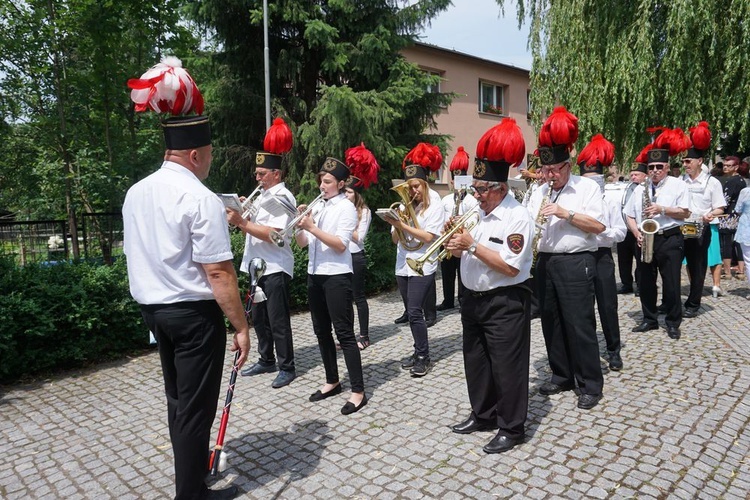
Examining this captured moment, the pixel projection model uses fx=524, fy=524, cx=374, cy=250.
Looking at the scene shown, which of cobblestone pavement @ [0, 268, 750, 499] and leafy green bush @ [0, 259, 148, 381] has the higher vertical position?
leafy green bush @ [0, 259, 148, 381]

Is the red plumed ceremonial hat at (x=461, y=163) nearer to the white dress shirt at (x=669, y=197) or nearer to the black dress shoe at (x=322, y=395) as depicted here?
the white dress shirt at (x=669, y=197)

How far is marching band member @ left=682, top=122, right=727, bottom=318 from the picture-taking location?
24.6 feet

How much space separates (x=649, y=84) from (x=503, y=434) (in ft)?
34.5

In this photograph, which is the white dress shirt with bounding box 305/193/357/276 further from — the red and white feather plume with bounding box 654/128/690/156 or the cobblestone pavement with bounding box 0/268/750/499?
the red and white feather plume with bounding box 654/128/690/156

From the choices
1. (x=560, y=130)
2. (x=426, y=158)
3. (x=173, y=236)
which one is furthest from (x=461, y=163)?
(x=173, y=236)

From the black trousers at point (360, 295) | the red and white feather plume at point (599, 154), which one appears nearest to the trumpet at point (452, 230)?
the black trousers at point (360, 295)

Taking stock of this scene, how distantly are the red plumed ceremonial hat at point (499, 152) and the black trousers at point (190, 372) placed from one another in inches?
82.8

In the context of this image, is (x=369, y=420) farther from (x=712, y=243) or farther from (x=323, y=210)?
(x=712, y=243)

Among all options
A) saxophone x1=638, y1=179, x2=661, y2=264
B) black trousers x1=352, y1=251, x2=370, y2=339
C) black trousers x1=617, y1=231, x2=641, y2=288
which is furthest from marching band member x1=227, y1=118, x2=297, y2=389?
black trousers x1=617, y1=231, x2=641, y2=288

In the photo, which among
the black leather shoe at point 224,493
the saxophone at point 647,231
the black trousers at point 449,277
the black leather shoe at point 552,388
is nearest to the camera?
the black leather shoe at point 224,493

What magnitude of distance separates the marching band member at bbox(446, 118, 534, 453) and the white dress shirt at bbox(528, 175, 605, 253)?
950mm

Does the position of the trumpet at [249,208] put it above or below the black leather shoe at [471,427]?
above

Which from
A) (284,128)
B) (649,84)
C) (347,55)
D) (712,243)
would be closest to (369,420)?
(284,128)

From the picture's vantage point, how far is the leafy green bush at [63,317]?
532 cm
